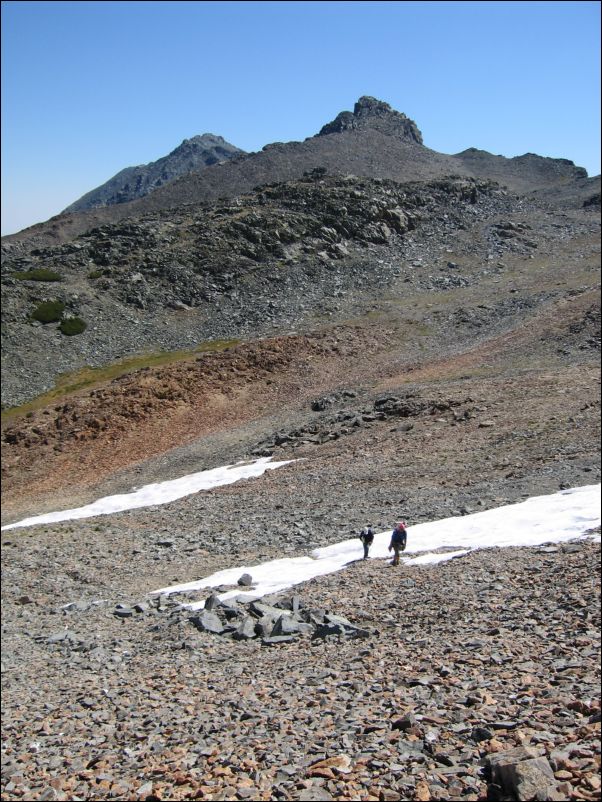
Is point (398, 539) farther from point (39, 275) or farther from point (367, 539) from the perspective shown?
point (39, 275)

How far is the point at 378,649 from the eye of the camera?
1341cm

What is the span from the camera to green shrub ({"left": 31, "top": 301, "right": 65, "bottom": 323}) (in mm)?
63031

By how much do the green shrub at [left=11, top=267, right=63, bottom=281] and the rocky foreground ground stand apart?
58.4 metres

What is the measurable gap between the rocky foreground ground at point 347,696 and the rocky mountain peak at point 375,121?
162 meters

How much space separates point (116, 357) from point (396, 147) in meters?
114

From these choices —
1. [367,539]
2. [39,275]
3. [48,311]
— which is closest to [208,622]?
[367,539]

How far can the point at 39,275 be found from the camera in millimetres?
71188

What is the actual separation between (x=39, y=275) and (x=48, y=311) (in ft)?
32.2

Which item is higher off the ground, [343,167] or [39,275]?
[343,167]

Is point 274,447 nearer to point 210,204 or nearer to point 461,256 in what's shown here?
point 461,256

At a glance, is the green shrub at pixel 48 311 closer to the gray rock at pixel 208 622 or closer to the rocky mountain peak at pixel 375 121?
the gray rock at pixel 208 622

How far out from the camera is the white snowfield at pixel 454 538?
19.1m

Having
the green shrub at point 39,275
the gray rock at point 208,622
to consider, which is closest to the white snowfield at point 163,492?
the gray rock at point 208,622

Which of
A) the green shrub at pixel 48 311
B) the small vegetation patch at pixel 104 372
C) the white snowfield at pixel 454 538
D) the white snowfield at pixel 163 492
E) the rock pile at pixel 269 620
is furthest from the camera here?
the green shrub at pixel 48 311
